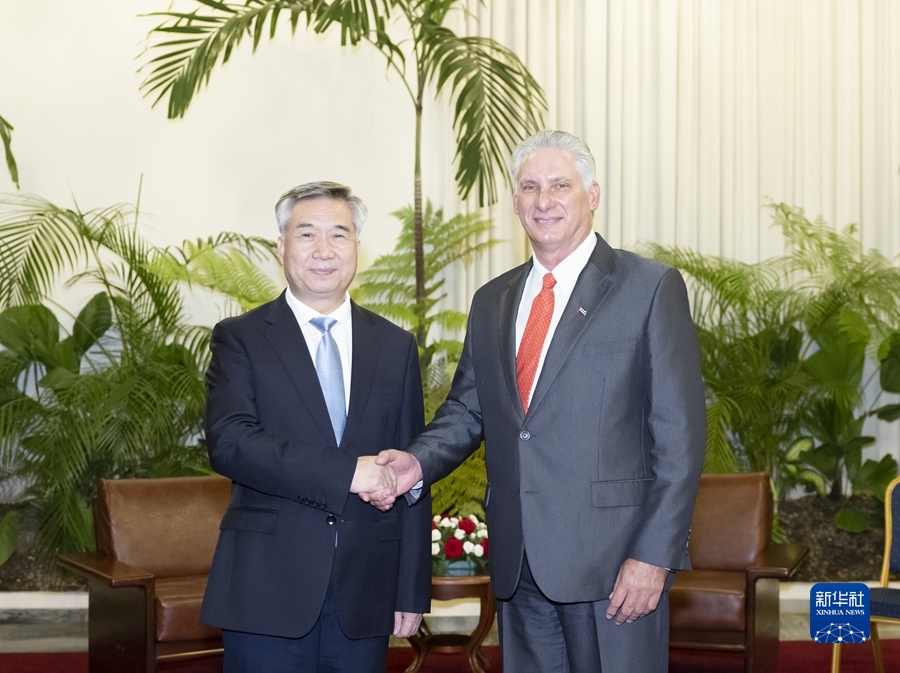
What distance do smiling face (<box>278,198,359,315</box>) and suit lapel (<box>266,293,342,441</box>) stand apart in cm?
11

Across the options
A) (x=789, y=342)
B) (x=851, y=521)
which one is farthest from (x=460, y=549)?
(x=851, y=521)

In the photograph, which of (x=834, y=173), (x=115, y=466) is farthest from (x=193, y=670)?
(x=834, y=173)

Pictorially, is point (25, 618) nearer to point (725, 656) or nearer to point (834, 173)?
point (725, 656)

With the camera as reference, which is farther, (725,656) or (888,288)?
(888,288)

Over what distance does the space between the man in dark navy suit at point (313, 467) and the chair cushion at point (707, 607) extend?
83.8 inches

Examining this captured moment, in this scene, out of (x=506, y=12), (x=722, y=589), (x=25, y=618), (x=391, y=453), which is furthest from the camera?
(x=506, y=12)

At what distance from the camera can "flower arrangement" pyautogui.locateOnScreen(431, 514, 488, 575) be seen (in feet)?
14.7

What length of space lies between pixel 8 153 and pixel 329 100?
2.19m

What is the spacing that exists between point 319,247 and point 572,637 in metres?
1.16

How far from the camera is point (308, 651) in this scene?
2.46 metres

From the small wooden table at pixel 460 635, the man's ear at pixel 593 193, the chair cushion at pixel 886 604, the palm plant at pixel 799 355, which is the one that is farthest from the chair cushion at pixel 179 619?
the palm plant at pixel 799 355

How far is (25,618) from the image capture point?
19.0 ft

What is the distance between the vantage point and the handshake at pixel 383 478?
245cm

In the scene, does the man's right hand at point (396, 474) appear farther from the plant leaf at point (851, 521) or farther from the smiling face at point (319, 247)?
the plant leaf at point (851, 521)
